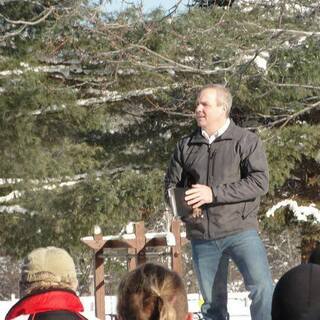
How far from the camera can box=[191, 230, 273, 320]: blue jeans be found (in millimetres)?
5031

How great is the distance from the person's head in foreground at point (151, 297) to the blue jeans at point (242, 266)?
1953 mm

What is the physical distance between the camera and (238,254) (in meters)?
5.09

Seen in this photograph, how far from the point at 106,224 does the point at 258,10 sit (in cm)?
438

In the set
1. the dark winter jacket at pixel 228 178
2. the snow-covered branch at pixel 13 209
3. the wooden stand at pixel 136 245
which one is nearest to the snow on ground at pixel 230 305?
the wooden stand at pixel 136 245

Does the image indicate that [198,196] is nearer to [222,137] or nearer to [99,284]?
[222,137]

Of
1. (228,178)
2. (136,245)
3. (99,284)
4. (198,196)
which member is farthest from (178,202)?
(99,284)

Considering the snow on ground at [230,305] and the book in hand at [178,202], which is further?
the snow on ground at [230,305]

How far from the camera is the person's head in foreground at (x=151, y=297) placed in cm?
304

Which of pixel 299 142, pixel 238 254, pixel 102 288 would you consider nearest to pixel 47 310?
pixel 238 254

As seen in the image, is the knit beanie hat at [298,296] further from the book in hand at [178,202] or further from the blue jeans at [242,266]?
the book in hand at [178,202]

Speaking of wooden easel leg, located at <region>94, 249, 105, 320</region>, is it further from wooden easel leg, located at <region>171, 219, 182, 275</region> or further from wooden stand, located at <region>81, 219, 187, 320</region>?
wooden easel leg, located at <region>171, 219, 182, 275</region>

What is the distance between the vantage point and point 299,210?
15609mm

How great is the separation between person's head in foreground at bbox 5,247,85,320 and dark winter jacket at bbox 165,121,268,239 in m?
1.49

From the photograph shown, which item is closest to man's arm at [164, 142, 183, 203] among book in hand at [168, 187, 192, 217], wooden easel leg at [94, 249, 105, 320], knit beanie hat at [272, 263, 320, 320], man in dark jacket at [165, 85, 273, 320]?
man in dark jacket at [165, 85, 273, 320]
